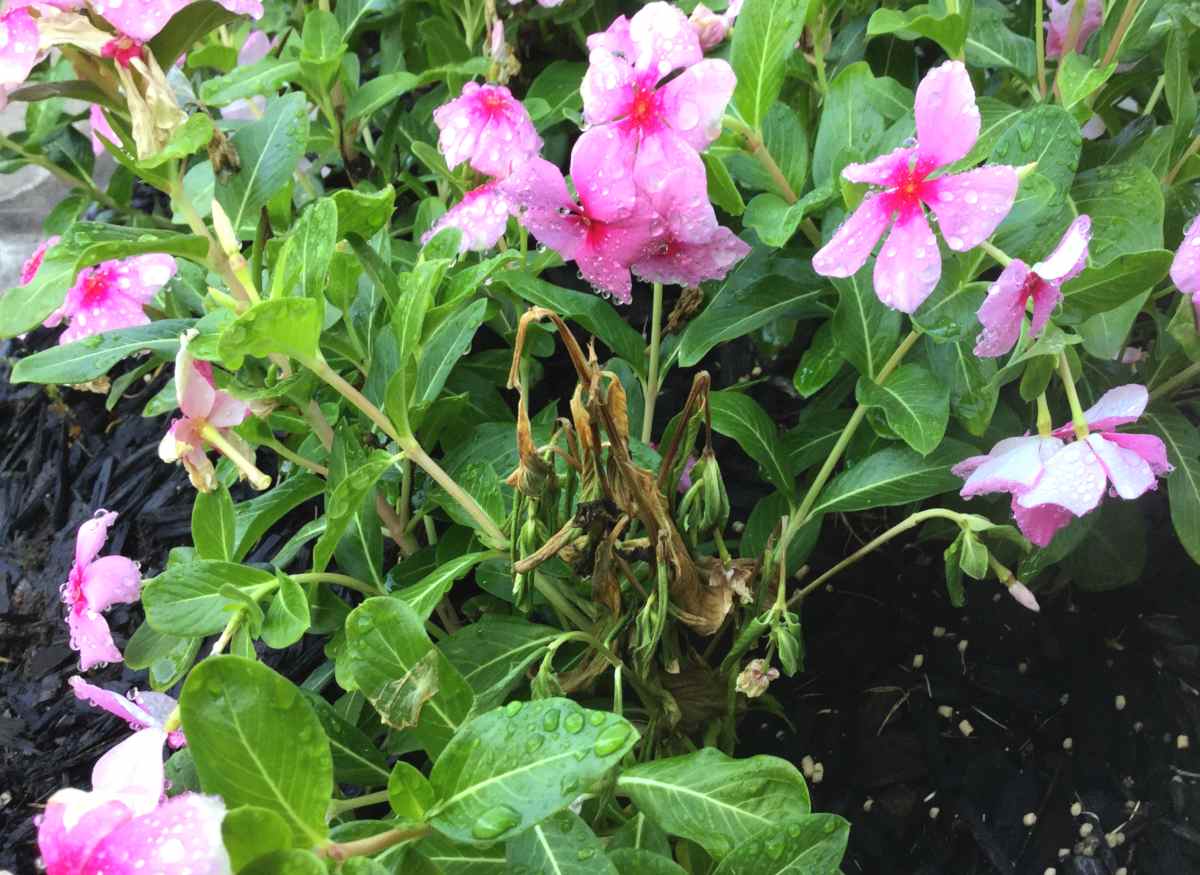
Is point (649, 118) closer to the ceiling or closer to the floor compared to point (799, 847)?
closer to the ceiling

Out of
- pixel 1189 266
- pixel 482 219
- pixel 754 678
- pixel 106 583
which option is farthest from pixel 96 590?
pixel 1189 266

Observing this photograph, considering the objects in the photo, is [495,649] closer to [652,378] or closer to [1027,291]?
[652,378]

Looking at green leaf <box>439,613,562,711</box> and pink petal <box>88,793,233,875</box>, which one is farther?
green leaf <box>439,613,562,711</box>

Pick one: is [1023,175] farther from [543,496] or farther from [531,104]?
[531,104]

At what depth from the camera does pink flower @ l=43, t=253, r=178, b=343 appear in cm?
98

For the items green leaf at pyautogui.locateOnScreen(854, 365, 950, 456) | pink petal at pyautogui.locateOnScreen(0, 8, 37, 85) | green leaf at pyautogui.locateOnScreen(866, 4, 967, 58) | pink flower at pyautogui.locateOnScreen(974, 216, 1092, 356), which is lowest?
green leaf at pyautogui.locateOnScreen(854, 365, 950, 456)

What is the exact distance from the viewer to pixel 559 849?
25.5 inches

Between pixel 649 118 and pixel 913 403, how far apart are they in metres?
0.30

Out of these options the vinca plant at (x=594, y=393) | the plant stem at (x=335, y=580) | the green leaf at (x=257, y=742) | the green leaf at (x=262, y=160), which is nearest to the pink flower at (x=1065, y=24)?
the vinca plant at (x=594, y=393)

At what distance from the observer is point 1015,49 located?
1.01 m

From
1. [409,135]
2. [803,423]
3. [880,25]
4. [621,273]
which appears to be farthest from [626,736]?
[409,135]

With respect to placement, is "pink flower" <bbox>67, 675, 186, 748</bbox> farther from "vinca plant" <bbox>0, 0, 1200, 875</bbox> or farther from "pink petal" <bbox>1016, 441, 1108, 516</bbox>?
"pink petal" <bbox>1016, 441, 1108, 516</bbox>

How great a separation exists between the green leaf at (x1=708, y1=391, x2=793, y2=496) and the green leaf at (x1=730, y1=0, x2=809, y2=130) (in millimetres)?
247

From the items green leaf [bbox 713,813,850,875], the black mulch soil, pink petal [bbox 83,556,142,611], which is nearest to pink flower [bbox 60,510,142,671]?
pink petal [bbox 83,556,142,611]
